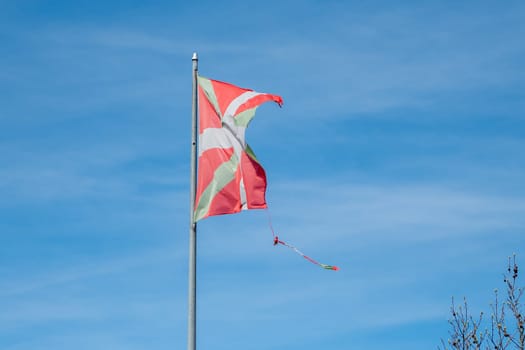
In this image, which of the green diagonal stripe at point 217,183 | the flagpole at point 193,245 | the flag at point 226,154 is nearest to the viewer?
the flagpole at point 193,245

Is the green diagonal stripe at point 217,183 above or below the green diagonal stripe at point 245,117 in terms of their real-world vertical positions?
A: below

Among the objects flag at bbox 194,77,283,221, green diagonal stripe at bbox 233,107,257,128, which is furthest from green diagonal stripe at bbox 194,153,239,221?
green diagonal stripe at bbox 233,107,257,128

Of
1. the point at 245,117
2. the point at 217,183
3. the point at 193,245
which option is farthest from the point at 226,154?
the point at 193,245

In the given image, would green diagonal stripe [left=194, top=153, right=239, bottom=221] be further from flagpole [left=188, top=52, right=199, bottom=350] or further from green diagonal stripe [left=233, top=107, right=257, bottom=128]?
green diagonal stripe [left=233, top=107, right=257, bottom=128]

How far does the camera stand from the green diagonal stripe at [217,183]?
730 inches

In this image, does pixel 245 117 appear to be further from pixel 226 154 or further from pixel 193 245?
pixel 193 245

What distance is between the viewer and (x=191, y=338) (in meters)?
17.9

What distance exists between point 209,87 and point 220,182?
202cm

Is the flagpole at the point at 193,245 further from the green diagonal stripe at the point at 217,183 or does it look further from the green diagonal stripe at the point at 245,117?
the green diagonal stripe at the point at 245,117


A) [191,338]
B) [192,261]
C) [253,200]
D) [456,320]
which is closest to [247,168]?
[253,200]

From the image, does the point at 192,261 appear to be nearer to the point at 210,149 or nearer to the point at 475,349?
the point at 210,149

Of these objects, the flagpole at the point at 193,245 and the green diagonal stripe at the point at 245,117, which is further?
the green diagonal stripe at the point at 245,117

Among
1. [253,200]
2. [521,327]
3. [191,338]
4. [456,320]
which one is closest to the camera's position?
[191,338]

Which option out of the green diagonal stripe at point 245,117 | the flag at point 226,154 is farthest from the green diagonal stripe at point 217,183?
the green diagonal stripe at point 245,117
